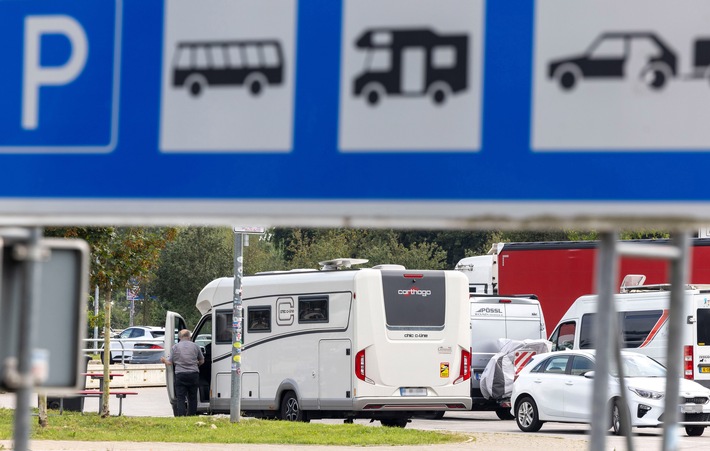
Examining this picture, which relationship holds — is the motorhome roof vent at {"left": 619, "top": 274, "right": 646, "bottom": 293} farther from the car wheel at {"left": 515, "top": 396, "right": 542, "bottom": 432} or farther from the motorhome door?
the motorhome door

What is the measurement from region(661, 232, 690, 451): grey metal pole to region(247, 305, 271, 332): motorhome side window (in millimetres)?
18699

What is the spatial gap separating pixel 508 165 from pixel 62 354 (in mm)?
1574

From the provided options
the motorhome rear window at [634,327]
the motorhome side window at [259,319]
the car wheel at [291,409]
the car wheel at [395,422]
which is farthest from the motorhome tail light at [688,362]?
the motorhome side window at [259,319]

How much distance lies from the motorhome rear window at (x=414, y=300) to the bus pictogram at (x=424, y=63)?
1727cm

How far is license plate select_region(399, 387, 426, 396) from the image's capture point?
2098 cm

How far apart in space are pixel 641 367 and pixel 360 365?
478cm

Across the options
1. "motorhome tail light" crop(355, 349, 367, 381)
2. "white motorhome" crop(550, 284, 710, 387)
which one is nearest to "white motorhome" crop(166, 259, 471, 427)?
"motorhome tail light" crop(355, 349, 367, 381)

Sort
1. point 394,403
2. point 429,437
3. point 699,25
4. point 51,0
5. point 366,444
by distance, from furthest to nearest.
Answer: point 394,403 → point 429,437 → point 366,444 → point 51,0 → point 699,25

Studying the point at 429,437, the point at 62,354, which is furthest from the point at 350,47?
the point at 429,437

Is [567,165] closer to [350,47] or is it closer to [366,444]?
[350,47]

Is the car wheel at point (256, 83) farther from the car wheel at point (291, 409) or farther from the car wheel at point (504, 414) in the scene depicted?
the car wheel at point (504, 414)

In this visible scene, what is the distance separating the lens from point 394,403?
20.9 m

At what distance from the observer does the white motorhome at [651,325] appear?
2411 cm

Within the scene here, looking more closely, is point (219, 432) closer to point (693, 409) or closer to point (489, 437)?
point (489, 437)
